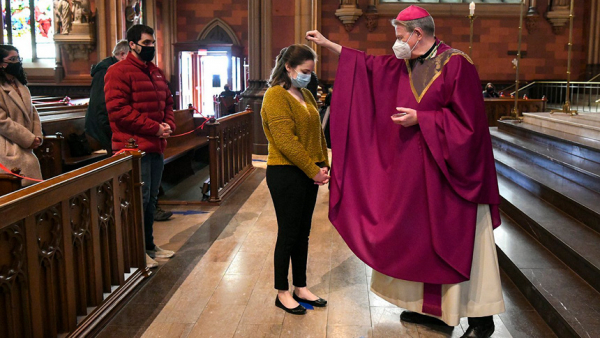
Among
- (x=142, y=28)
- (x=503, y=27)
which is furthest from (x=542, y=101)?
(x=142, y=28)

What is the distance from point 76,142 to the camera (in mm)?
6273

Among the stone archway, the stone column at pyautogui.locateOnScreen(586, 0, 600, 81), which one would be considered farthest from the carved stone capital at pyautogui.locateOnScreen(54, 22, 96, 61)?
the stone column at pyautogui.locateOnScreen(586, 0, 600, 81)

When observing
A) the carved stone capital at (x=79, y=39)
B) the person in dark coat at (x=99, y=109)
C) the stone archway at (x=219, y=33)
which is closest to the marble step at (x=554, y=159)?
the person in dark coat at (x=99, y=109)

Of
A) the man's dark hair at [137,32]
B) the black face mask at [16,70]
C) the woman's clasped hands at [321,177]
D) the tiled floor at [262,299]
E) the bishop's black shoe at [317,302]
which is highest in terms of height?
the man's dark hair at [137,32]

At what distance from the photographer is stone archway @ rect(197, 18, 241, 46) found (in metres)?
17.5

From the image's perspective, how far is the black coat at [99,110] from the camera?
196 inches

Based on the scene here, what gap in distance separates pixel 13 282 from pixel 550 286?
272 centimetres

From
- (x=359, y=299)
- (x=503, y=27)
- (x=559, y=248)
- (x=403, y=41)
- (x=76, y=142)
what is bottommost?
(x=359, y=299)

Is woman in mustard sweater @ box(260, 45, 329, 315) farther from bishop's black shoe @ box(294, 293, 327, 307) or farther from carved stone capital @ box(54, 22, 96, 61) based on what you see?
carved stone capital @ box(54, 22, 96, 61)

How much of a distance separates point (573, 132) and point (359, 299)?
11.9ft

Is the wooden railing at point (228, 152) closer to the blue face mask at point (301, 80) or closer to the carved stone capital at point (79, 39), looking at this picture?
the blue face mask at point (301, 80)

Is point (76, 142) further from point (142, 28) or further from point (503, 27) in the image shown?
point (503, 27)

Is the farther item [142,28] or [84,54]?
[84,54]

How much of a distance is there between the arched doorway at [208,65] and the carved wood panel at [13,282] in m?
14.4
